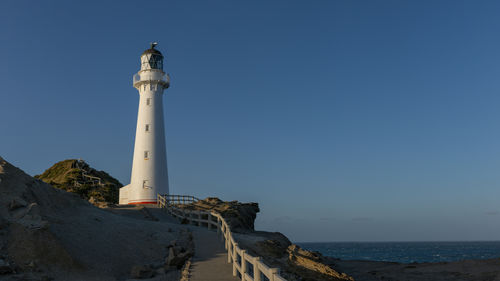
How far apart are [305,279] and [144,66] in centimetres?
3038

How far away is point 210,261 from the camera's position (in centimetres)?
1262

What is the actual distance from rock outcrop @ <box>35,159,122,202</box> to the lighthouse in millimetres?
4890

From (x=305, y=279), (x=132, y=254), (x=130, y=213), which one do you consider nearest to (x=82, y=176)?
(x=130, y=213)

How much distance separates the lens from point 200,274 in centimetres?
1055

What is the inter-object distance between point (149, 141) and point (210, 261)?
78.9 feet

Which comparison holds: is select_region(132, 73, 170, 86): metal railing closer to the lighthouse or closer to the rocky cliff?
the lighthouse

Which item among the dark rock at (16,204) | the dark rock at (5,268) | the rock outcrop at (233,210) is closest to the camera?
the dark rock at (5,268)

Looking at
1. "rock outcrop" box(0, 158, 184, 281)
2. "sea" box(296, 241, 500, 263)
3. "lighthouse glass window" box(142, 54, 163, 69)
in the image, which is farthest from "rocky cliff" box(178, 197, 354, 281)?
"sea" box(296, 241, 500, 263)

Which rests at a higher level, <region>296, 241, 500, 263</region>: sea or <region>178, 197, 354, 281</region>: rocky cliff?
<region>178, 197, 354, 281</region>: rocky cliff

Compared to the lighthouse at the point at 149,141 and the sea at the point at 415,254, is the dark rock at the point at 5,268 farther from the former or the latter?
the sea at the point at 415,254

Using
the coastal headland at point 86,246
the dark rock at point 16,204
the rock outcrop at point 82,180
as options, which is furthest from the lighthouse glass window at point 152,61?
the dark rock at point 16,204

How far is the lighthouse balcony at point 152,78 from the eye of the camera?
120 feet

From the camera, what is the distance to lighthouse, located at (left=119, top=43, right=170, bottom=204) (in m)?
34.0

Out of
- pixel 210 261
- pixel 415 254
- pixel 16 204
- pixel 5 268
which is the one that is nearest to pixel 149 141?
pixel 16 204
